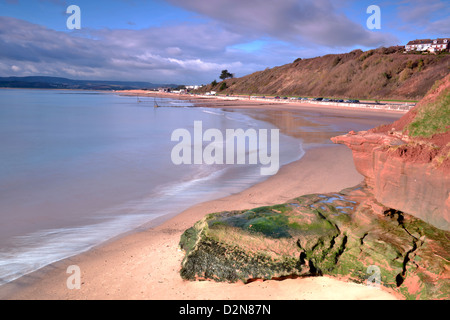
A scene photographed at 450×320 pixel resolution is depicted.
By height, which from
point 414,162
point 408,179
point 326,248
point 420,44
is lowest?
point 326,248

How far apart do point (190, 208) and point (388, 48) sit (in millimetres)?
98230

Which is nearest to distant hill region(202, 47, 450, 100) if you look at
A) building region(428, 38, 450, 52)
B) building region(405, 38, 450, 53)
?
building region(428, 38, 450, 52)

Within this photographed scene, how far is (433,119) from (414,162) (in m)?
0.92

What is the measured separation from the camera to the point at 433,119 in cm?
453

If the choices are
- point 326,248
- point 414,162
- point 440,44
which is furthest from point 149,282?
point 440,44

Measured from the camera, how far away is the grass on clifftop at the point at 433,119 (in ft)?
14.4

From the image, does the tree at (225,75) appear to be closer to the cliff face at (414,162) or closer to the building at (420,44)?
the building at (420,44)

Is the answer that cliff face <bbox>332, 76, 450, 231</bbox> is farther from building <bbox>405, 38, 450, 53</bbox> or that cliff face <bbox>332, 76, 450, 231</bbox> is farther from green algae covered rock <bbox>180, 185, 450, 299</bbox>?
building <bbox>405, 38, 450, 53</bbox>

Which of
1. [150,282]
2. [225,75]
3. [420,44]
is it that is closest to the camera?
[150,282]

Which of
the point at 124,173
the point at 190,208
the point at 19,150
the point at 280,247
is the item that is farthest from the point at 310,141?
the point at 19,150

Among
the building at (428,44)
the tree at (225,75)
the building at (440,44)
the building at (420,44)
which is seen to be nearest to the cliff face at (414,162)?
the building at (428,44)

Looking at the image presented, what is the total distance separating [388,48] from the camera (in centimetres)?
8725

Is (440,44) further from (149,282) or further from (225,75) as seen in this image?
(149,282)

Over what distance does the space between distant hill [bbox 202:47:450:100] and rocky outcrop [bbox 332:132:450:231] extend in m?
51.5
